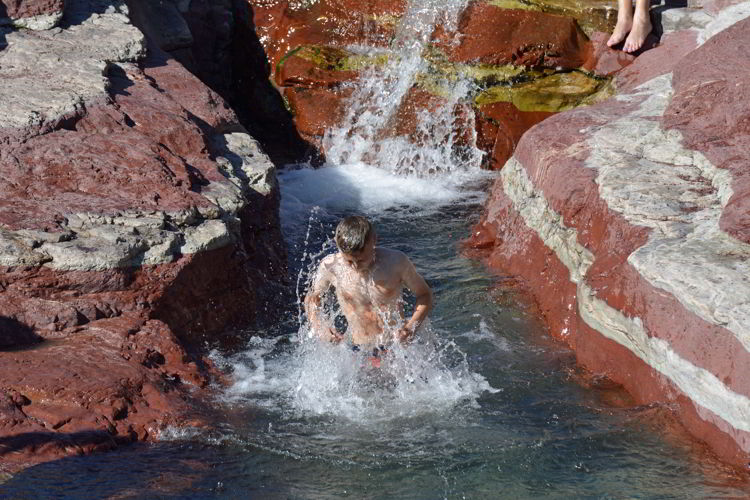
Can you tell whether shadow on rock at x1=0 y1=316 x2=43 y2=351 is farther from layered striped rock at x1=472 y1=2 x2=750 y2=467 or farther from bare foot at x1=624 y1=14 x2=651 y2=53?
bare foot at x1=624 y1=14 x2=651 y2=53

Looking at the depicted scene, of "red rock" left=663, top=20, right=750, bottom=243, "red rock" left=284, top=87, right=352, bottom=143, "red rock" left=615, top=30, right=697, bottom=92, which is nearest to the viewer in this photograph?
"red rock" left=663, top=20, right=750, bottom=243

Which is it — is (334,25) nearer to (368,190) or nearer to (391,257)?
(368,190)

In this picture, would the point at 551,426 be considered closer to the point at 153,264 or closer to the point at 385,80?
the point at 153,264

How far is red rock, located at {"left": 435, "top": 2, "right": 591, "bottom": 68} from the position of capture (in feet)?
31.5

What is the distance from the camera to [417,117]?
998cm

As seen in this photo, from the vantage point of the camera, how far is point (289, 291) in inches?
269

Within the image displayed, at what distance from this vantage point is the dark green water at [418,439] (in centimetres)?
407

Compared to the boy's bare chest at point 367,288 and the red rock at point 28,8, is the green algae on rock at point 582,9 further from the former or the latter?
the boy's bare chest at point 367,288

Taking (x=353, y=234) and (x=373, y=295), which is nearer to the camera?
(x=353, y=234)

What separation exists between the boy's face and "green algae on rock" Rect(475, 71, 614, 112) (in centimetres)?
504

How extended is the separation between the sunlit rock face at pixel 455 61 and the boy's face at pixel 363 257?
5.02m

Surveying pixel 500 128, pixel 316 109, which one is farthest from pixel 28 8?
pixel 500 128

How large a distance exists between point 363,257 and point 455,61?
220 inches

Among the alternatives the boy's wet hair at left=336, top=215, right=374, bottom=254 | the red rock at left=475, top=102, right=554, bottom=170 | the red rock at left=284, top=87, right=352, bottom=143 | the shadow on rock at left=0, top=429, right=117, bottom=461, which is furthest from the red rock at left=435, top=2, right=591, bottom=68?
the shadow on rock at left=0, top=429, right=117, bottom=461
